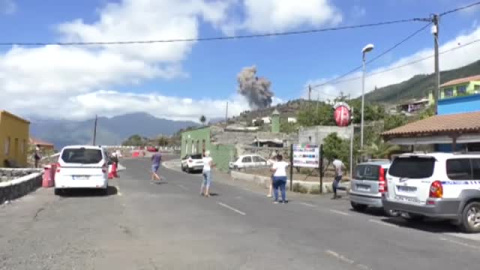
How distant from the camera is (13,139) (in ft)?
125

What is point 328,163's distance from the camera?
3312cm

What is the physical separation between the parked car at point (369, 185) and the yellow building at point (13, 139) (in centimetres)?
2443

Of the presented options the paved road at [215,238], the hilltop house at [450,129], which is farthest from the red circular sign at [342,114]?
the paved road at [215,238]

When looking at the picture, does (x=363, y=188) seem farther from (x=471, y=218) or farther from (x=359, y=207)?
(x=471, y=218)

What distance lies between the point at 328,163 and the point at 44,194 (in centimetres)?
1728

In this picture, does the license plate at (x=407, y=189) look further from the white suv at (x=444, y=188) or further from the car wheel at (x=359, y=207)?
the car wheel at (x=359, y=207)

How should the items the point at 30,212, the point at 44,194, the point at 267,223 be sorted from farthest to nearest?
the point at 44,194
the point at 30,212
the point at 267,223

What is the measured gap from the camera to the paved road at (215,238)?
8820 mm

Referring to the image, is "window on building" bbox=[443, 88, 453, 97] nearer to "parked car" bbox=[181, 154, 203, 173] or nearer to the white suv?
"parked car" bbox=[181, 154, 203, 173]

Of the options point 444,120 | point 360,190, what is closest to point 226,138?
point 444,120

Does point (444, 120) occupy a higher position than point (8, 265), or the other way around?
point (444, 120)

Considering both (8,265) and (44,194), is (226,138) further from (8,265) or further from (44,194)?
(8,265)

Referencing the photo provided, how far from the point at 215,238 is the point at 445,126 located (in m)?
14.7

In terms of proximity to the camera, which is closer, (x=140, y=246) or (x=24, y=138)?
(x=140, y=246)
